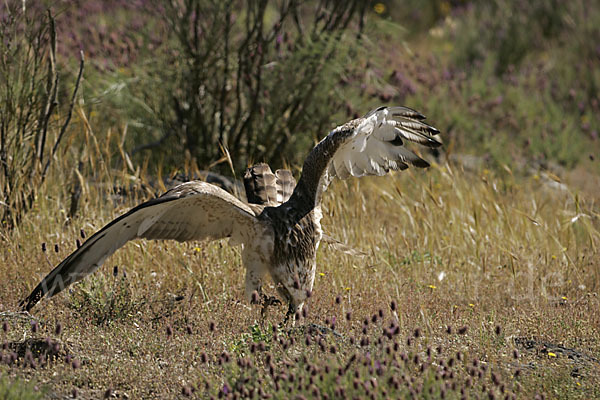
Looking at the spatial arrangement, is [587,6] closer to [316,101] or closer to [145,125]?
[316,101]

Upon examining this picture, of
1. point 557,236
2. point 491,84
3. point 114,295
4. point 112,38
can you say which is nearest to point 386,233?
point 557,236

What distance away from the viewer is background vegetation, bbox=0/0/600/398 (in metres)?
3.85

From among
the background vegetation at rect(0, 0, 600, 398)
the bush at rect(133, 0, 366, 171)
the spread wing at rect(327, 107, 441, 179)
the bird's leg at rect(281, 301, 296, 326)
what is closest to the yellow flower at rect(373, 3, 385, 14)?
the background vegetation at rect(0, 0, 600, 398)

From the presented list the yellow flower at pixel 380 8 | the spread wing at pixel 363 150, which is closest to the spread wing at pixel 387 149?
the spread wing at pixel 363 150

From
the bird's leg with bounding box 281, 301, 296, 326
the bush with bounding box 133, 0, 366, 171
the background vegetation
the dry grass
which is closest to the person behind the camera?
the dry grass

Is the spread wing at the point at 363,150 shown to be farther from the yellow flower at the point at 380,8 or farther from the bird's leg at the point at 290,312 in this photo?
the yellow flower at the point at 380,8

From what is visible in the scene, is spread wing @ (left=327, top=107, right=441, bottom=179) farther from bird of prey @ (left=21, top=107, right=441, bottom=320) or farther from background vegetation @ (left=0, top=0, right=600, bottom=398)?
background vegetation @ (left=0, top=0, right=600, bottom=398)

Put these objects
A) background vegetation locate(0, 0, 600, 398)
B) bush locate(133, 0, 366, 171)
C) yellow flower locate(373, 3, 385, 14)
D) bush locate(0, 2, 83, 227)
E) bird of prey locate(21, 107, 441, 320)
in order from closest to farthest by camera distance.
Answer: background vegetation locate(0, 0, 600, 398) < bird of prey locate(21, 107, 441, 320) < bush locate(0, 2, 83, 227) < bush locate(133, 0, 366, 171) < yellow flower locate(373, 3, 385, 14)

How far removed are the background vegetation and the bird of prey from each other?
12.7 inches

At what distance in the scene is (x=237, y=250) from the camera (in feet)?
18.3

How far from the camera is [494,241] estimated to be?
19.7 ft

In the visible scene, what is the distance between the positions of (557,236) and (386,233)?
131 cm

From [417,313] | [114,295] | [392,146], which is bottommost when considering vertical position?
[417,313]

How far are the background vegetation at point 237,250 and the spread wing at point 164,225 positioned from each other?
347mm
